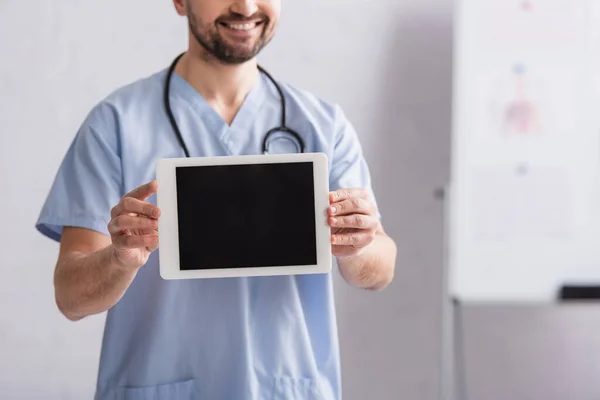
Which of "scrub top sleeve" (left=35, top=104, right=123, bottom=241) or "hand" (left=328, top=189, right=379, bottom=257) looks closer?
"hand" (left=328, top=189, right=379, bottom=257)

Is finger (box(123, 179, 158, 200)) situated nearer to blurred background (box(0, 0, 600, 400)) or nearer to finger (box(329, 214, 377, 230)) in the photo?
finger (box(329, 214, 377, 230))

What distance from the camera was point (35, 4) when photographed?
2.22 m

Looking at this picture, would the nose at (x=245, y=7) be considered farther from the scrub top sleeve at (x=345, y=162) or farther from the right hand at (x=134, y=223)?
the right hand at (x=134, y=223)

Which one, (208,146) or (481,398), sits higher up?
(208,146)

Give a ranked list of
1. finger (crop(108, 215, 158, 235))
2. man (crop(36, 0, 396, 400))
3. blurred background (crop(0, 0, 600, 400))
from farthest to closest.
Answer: blurred background (crop(0, 0, 600, 400)), man (crop(36, 0, 396, 400)), finger (crop(108, 215, 158, 235))

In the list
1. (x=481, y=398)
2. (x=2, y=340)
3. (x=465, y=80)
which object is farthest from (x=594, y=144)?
(x=2, y=340)

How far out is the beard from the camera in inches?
47.1

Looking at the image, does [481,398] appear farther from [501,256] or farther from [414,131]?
[414,131]

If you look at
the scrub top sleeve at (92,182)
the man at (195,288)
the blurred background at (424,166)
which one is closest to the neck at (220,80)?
the man at (195,288)

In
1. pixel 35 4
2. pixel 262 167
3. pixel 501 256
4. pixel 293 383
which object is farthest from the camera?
pixel 35 4

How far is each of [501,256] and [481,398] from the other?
0.54 meters

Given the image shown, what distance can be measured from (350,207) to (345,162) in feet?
0.93

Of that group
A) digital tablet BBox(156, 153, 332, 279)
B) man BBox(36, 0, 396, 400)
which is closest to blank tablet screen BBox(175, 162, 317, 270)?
digital tablet BBox(156, 153, 332, 279)

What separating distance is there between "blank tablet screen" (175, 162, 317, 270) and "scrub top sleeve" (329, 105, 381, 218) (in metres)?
0.26
